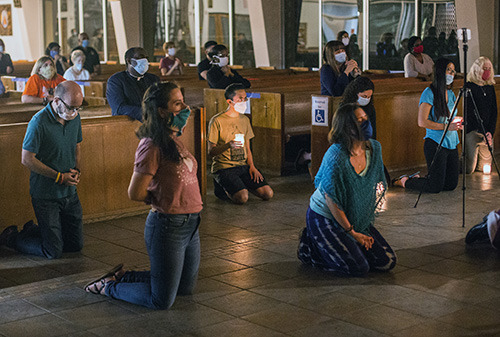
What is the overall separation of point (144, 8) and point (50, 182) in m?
19.7

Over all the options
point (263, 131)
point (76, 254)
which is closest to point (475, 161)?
point (263, 131)

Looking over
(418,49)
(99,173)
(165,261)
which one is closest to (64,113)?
(99,173)

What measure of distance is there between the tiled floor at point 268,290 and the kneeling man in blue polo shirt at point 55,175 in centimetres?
17

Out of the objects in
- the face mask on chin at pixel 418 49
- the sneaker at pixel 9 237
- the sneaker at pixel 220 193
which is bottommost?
the sneaker at pixel 9 237

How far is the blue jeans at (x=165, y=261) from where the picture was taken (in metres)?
5.61

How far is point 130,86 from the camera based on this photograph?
908cm

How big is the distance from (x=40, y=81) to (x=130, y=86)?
2631 millimetres

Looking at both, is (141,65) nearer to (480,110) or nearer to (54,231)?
(54,231)

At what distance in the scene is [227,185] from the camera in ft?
32.0

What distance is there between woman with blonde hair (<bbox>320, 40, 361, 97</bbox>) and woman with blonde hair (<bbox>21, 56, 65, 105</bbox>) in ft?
12.0

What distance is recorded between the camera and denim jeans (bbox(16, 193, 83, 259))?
734 cm

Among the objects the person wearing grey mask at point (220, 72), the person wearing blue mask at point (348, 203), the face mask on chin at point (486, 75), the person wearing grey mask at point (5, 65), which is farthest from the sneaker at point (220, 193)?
the person wearing grey mask at point (5, 65)

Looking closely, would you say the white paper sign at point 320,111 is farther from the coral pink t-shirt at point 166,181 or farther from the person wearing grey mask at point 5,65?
the person wearing grey mask at point 5,65

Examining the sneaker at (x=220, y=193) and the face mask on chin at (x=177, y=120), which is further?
the sneaker at (x=220, y=193)
